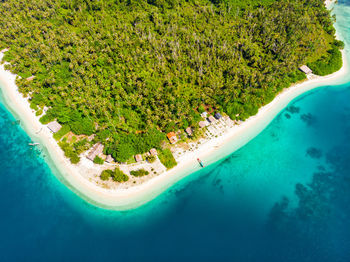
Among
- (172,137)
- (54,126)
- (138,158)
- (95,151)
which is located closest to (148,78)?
(172,137)

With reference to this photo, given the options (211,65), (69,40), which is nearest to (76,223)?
(211,65)

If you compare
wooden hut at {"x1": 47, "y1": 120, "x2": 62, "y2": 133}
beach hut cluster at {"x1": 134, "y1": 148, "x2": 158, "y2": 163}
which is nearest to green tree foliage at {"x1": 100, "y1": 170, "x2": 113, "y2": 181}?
beach hut cluster at {"x1": 134, "y1": 148, "x2": 158, "y2": 163}

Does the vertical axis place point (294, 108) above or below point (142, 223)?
above

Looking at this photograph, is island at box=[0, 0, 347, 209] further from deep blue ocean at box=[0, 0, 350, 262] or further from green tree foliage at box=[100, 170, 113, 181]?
deep blue ocean at box=[0, 0, 350, 262]

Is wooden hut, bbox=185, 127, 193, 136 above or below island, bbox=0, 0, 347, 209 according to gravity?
below

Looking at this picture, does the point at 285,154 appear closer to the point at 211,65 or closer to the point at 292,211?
the point at 292,211

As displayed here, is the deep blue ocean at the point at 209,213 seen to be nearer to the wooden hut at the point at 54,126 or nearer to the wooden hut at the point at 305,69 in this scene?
the wooden hut at the point at 54,126

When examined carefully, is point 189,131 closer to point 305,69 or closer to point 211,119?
point 211,119
